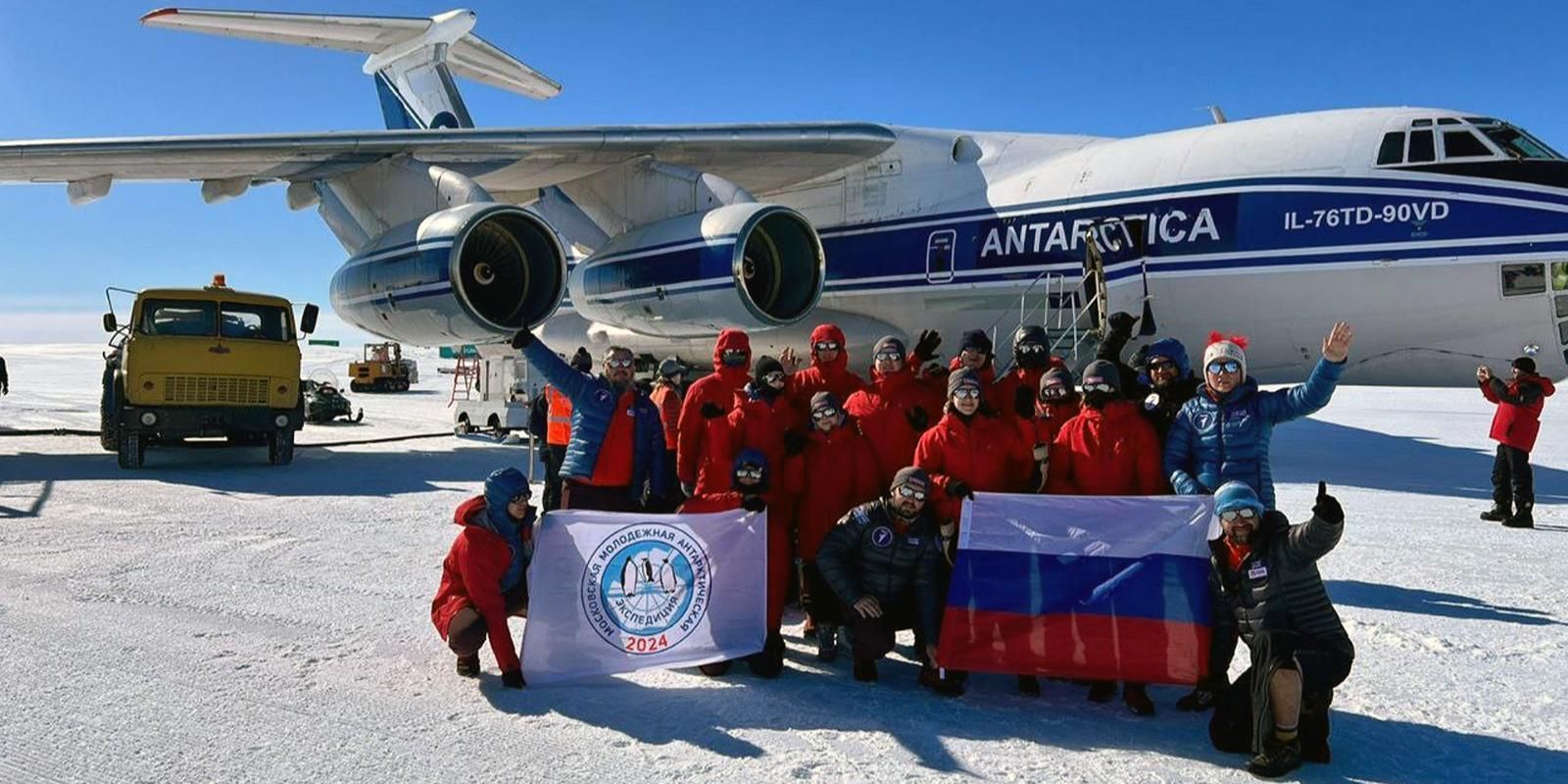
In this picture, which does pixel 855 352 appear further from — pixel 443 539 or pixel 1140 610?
pixel 1140 610

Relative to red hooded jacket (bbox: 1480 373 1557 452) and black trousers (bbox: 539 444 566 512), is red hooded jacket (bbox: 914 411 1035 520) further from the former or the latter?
red hooded jacket (bbox: 1480 373 1557 452)

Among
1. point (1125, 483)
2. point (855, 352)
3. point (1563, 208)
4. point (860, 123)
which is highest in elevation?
point (860, 123)

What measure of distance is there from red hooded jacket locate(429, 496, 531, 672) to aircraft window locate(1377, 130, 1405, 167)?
7.74 m

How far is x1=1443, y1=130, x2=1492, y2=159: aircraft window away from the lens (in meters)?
8.19

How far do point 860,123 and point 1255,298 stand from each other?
4407mm

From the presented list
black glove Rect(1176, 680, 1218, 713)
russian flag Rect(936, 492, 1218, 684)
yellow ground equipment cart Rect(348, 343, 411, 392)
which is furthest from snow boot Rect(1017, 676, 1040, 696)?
yellow ground equipment cart Rect(348, 343, 411, 392)

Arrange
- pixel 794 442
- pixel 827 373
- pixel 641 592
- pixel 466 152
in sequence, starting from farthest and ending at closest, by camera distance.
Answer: pixel 466 152 < pixel 827 373 < pixel 794 442 < pixel 641 592

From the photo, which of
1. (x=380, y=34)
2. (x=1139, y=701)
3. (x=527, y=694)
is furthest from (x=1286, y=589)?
(x=380, y=34)

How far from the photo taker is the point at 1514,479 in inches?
299

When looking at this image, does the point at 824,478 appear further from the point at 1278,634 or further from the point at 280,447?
the point at 280,447

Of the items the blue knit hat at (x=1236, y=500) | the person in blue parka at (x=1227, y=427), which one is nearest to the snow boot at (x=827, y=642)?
the person in blue parka at (x=1227, y=427)

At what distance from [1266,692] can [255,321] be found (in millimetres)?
10866

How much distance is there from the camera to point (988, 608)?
160 inches

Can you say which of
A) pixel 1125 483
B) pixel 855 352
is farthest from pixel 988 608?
pixel 855 352
